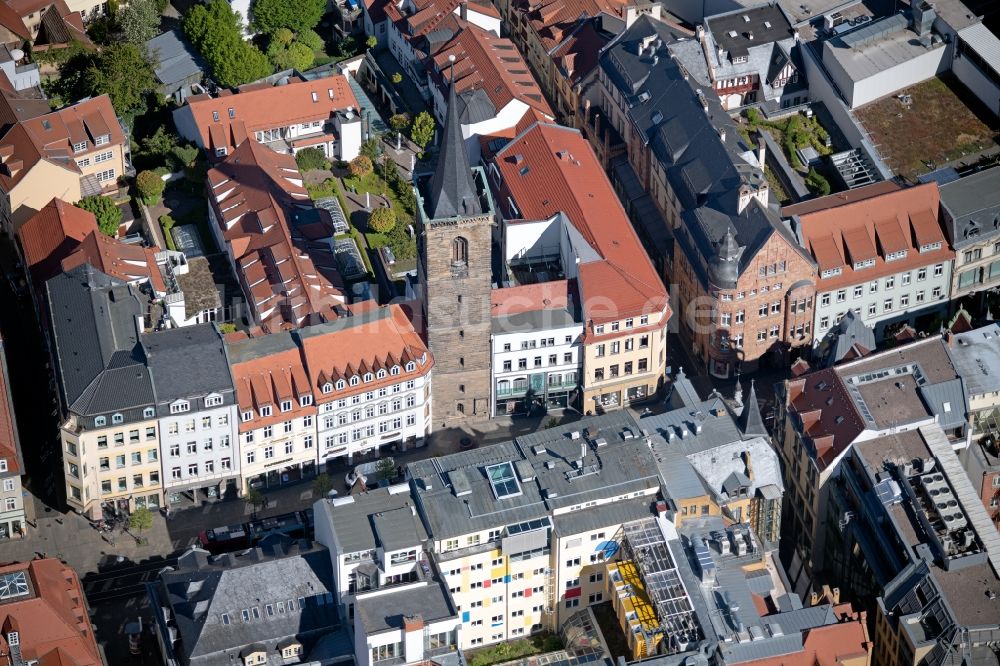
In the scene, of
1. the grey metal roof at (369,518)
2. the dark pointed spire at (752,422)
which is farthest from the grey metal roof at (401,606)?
the dark pointed spire at (752,422)

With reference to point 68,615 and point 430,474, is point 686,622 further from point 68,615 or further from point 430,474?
point 68,615

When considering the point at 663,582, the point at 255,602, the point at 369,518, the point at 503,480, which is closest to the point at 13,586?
the point at 255,602

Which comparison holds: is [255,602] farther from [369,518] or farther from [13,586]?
[13,586]

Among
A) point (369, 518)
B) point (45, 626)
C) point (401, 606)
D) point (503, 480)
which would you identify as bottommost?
point (401, 606)

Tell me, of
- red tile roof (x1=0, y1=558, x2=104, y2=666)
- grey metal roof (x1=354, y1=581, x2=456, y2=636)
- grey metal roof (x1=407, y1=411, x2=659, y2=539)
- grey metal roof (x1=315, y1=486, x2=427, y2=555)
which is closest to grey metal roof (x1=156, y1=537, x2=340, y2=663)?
grey metal roof (x1=315, y1=486, x2=427, y2=555)

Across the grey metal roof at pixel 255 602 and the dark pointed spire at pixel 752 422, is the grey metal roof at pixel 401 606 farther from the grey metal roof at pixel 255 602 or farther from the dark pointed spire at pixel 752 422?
the dark pointed spire at pixel 752 422

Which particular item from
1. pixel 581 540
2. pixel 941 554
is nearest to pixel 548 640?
pixel 581 540

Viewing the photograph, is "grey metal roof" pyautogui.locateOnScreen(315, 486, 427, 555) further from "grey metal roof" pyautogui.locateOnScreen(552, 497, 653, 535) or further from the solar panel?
the solar panel
